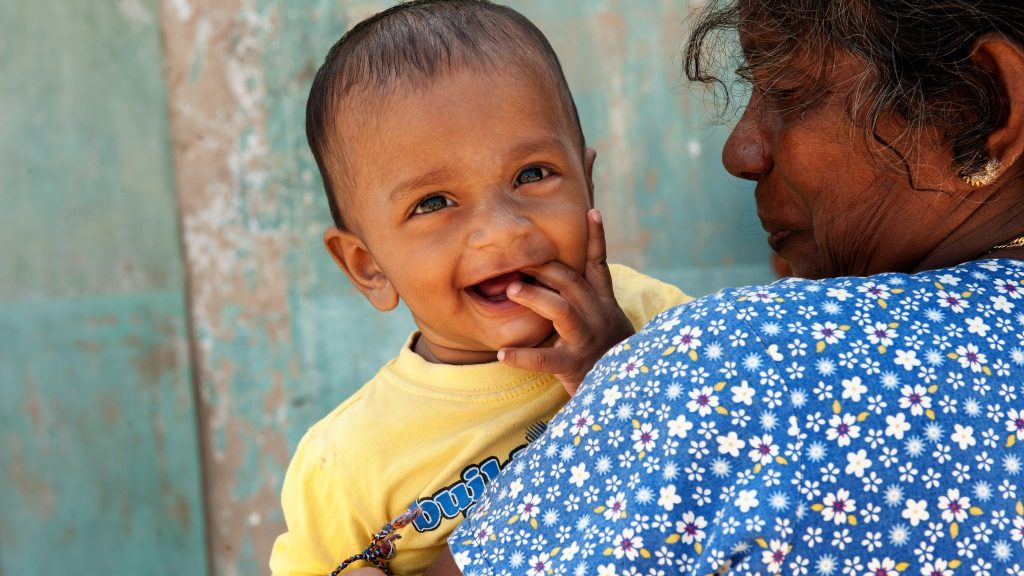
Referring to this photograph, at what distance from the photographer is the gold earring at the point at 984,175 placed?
4.79ft

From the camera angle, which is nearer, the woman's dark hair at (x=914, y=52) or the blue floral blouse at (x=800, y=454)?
the blue floral blouse at (x=800, y=454)

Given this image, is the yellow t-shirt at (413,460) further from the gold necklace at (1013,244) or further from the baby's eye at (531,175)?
the gold necklace at (1013,244)

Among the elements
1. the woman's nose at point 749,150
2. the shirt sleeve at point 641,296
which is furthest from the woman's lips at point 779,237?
the shirt sleeve at point 641,296

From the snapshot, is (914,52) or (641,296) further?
(641,296)

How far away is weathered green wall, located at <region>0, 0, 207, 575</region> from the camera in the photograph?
332cm

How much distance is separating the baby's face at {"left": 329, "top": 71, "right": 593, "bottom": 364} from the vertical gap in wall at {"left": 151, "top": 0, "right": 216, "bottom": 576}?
189cm

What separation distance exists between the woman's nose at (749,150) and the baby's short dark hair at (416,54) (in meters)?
0.34

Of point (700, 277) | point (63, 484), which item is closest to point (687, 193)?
point (700, 277)

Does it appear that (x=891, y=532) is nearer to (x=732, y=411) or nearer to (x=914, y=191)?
(x=732, y=411)

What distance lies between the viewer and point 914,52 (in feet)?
4.71

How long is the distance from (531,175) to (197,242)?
2.13m

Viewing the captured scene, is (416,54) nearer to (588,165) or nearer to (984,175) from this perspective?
(588,165)

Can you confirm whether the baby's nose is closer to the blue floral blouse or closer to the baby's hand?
the baby's hand

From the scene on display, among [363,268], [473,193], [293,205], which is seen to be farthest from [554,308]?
[293,205]
